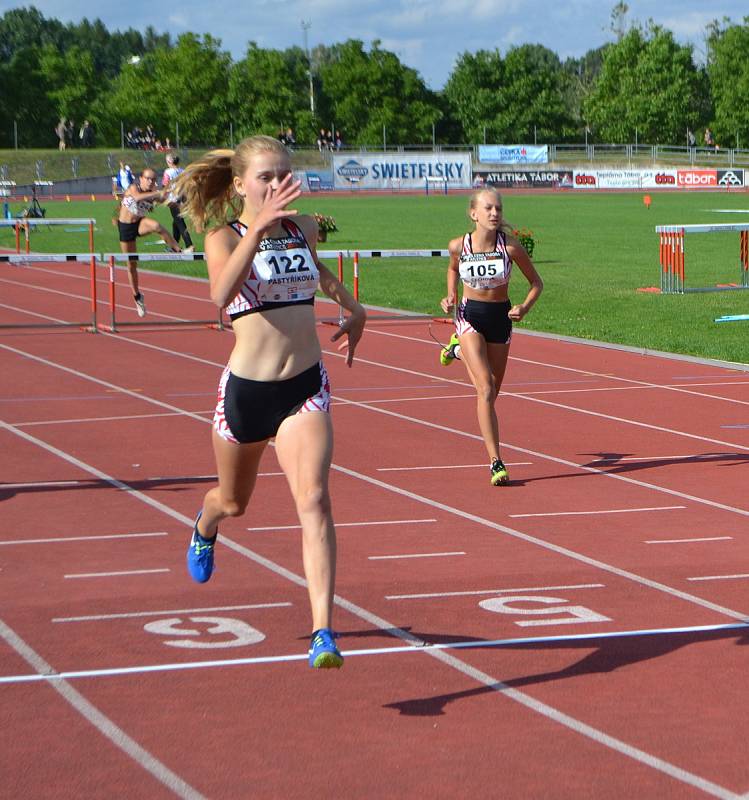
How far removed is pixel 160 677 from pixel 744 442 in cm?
680

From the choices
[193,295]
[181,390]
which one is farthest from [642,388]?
[193,295]

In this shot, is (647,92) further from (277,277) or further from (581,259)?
(277,277)

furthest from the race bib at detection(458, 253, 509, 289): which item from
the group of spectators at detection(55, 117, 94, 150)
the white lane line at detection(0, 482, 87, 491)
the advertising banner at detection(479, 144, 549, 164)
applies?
the group of spectators at detection(55, 117, 94, 150)

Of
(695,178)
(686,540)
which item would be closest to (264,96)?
(695,178)

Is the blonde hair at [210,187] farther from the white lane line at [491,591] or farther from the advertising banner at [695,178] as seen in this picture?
the advertising banner at [695,178]

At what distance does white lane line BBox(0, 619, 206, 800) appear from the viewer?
4492 mm

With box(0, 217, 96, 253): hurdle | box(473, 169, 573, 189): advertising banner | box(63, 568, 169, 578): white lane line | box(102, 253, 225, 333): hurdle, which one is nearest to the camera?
box(63, 568, 169, 578): white lane line

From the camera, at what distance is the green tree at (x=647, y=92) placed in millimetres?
100625

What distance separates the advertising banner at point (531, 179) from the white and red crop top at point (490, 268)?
69003 mm

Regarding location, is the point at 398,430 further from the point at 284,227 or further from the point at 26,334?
the point at 26,334

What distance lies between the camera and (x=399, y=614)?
649 centimetres

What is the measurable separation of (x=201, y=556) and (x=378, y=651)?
2.94 feet

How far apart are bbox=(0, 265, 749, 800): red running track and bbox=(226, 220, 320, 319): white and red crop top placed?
1440 millimetres

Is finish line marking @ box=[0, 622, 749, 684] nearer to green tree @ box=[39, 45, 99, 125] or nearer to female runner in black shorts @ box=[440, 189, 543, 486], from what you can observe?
female runner in black shorts @ box=[440, 189, 543, 486]
